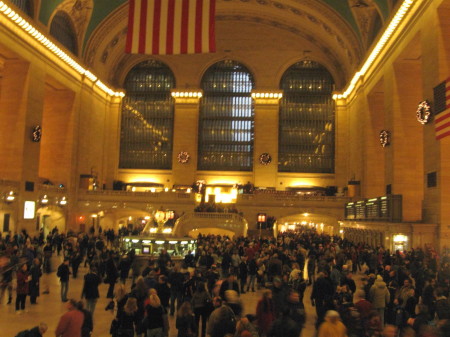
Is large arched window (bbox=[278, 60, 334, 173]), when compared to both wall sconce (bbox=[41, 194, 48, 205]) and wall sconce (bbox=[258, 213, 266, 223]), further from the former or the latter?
wall sconce (bbox=[41, 194, 48, 205])

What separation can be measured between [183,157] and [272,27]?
493 inches

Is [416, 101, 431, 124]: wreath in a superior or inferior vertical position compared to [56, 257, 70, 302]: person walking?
superior

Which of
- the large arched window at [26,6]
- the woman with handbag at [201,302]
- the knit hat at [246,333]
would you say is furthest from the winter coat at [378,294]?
the large arched window at [26,6]


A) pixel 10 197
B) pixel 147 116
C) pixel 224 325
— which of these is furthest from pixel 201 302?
pixel 147 116

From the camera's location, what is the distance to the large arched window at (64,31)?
3039 centimetres

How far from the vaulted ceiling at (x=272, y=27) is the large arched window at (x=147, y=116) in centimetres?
185

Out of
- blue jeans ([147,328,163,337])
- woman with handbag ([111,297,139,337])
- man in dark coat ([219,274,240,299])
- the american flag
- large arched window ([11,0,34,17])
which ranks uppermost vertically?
large arched window ([11,0,34,17])

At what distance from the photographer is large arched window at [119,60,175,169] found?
135 feet

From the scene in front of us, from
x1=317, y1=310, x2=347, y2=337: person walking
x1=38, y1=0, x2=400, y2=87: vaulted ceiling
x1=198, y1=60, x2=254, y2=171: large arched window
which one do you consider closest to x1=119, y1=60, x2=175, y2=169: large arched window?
x1=38, y1=0, x2=400, y2=87: vaulted ceiling

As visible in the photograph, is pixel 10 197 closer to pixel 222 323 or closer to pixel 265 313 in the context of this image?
pixel 265 313

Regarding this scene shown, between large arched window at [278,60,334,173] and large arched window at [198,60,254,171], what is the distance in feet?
9.20

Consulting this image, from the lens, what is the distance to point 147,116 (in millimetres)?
41250

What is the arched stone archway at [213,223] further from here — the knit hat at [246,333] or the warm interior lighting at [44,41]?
the knit hat at [246,333]

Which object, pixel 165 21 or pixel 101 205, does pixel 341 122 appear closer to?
pixel 101 205
